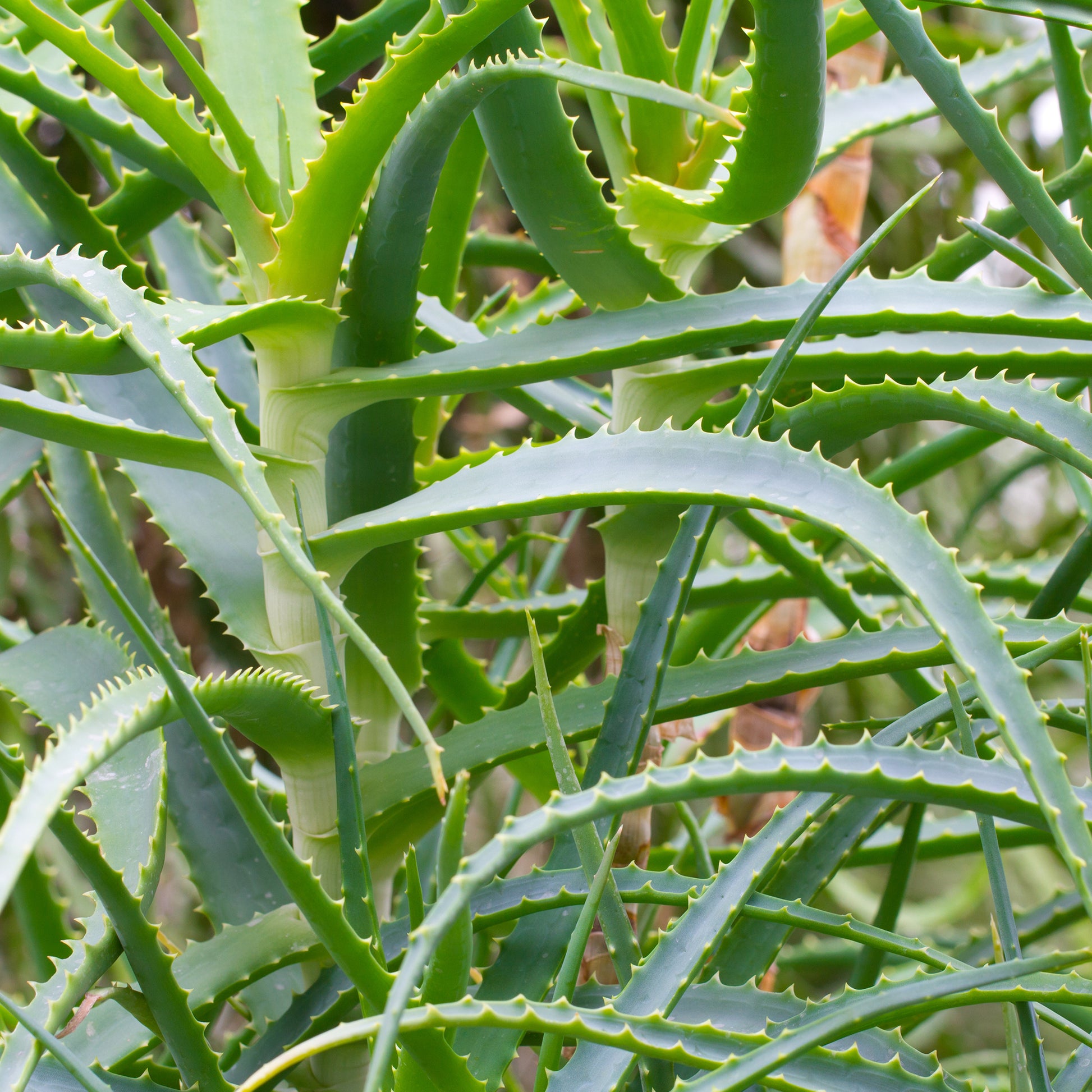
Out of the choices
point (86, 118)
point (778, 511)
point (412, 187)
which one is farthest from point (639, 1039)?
point (86, 118)

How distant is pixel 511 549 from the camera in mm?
441

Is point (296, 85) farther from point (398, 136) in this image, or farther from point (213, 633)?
point (213, 633)

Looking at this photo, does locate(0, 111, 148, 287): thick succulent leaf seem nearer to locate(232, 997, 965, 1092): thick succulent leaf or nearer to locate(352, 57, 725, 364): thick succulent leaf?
locate(352, 57, 725, 364): thick succulent leaf

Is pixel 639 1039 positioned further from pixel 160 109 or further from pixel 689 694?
pixel 160 109

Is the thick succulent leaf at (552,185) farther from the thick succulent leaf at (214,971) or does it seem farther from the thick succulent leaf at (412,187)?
the thick succulent leaf at (214,971)

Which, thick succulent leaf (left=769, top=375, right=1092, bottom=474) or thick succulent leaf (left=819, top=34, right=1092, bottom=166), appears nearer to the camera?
thick succulent leaf (left=769, top=375, right=1092, bottom=474)

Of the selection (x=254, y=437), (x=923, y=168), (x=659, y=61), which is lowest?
(x=254, y=437)

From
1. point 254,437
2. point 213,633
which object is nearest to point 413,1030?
point 254,437

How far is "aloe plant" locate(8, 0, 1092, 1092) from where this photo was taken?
0.21 metres

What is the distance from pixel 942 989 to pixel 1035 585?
0.25 m

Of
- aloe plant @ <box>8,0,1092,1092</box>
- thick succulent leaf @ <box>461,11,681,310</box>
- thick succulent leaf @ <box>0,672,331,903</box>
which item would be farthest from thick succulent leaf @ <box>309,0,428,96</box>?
thick succulent leaf @ <box>0,672,331,903</box>

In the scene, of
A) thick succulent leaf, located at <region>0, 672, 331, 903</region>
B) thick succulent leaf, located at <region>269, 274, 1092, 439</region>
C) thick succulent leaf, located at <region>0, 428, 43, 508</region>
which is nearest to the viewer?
thick succulent leaf, located at <region>0, 672, 331, 903</region>

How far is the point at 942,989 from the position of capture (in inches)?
7.5

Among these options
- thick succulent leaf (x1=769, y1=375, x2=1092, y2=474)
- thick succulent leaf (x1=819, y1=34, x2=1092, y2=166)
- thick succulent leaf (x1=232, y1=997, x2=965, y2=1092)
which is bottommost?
thick succulent leaf (x1=232, y1=997, x2=965, y2=1092)
